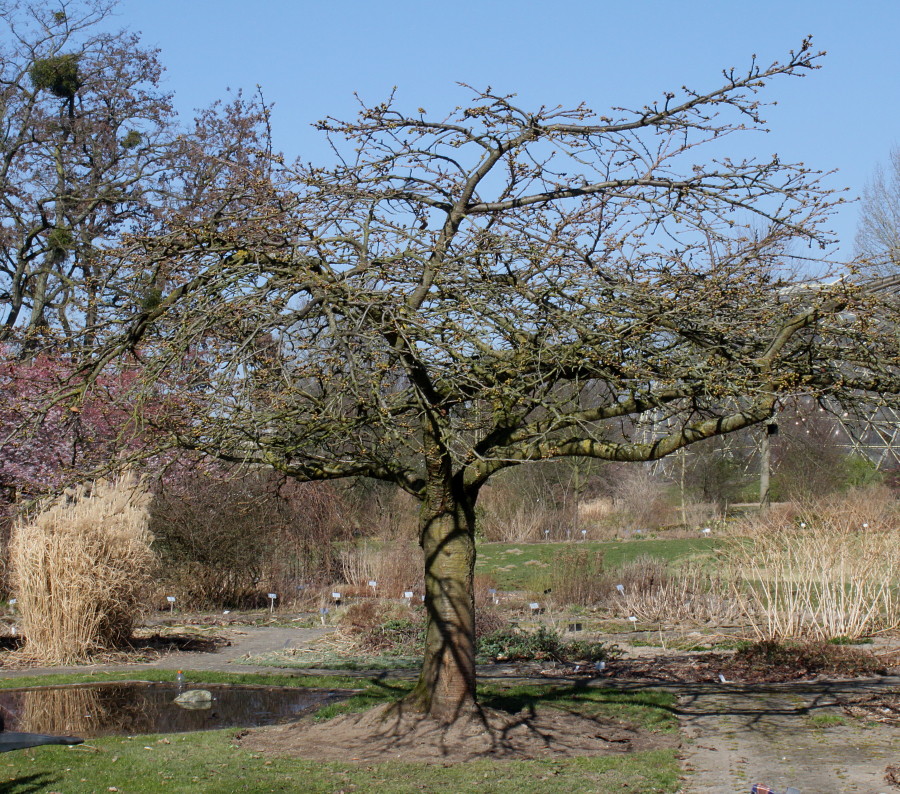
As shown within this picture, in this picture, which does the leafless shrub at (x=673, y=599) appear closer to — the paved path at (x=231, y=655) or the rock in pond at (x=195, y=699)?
the paved path at (x=231, y=655)

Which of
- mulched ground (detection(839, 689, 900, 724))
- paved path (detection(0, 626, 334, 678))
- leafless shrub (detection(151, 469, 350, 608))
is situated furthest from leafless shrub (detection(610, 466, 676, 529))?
mulched ground (detection(839, 689, 900, 724))

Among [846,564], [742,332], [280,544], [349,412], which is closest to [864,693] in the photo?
[846,564]

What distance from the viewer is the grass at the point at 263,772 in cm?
588

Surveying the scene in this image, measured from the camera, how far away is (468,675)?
698 cm

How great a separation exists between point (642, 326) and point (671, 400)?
3.05ft

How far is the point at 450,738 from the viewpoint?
264 inches

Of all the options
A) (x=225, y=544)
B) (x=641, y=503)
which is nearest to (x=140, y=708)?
(x=225, y=544)

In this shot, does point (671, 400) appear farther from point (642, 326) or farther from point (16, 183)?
point (16, 183)

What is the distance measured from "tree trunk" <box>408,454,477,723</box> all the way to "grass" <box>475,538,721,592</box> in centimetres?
956

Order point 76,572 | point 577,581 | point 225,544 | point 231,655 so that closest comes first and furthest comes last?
point 76,572 < point 231,655 < point 577,581 < point 225,544

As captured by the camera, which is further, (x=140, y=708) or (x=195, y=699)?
(x=195, y=699)

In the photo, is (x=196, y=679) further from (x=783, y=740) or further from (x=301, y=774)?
(x=783, y=740)

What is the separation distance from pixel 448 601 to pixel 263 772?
5.48ft

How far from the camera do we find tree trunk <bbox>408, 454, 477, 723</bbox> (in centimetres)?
690
